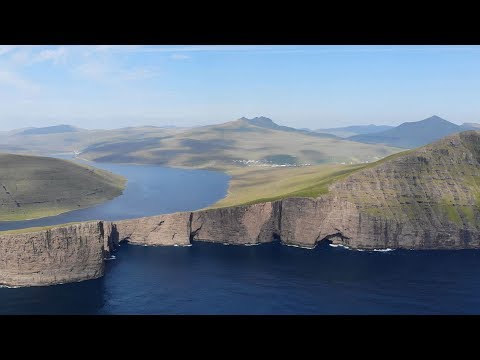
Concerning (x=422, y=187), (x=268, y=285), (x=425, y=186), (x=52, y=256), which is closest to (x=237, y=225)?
(x=268, y=285)

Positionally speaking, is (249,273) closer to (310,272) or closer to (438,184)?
(310,272)

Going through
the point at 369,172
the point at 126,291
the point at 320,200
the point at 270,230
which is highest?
the point at 369,172

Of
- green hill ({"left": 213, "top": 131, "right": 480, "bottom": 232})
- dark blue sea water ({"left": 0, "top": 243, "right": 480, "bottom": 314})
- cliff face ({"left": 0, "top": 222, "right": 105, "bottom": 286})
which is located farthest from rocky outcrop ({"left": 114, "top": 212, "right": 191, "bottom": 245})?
cliff face ({"left": 0, "top": 222, "right": 105, "bottom": 286})

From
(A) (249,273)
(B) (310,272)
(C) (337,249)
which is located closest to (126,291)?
(A) (249,273)

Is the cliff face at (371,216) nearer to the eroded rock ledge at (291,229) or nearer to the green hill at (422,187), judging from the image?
the eroded rock ledge at (291,229)

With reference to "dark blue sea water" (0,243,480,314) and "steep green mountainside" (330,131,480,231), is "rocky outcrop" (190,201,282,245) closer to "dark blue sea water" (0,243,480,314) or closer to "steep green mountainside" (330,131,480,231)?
"dark blue sea water" (0,243,480,314)

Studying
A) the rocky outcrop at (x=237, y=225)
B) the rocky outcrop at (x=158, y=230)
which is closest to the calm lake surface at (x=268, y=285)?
the rocky outcrop at (x=158, y=230)
